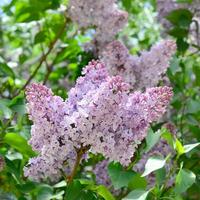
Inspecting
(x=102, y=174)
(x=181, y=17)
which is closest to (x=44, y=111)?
(x=102, y=174)

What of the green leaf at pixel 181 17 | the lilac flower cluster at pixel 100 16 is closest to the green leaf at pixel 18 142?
the lilac flower cluster at pixel 100 16

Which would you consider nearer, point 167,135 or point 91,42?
point 167,135

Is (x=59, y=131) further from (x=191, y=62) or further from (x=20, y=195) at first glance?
(x=191, y=62)

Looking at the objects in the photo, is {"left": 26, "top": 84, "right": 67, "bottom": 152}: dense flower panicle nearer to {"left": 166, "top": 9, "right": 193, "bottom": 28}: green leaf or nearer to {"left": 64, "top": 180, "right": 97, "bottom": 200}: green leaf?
{"left": 64, "top": 180, "right": 97, "bottom": 200}: green leaf

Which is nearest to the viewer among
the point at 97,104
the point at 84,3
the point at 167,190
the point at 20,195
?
the point at 97,104

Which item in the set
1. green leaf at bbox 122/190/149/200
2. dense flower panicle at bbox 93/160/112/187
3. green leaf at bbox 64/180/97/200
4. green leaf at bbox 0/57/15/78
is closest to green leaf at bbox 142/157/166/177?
green leaf at bbox 122/190/149/200

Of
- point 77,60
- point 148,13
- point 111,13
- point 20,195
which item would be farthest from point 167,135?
point 148,13

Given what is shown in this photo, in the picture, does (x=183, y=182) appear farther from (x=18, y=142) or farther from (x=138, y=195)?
(x=18, y=142)
